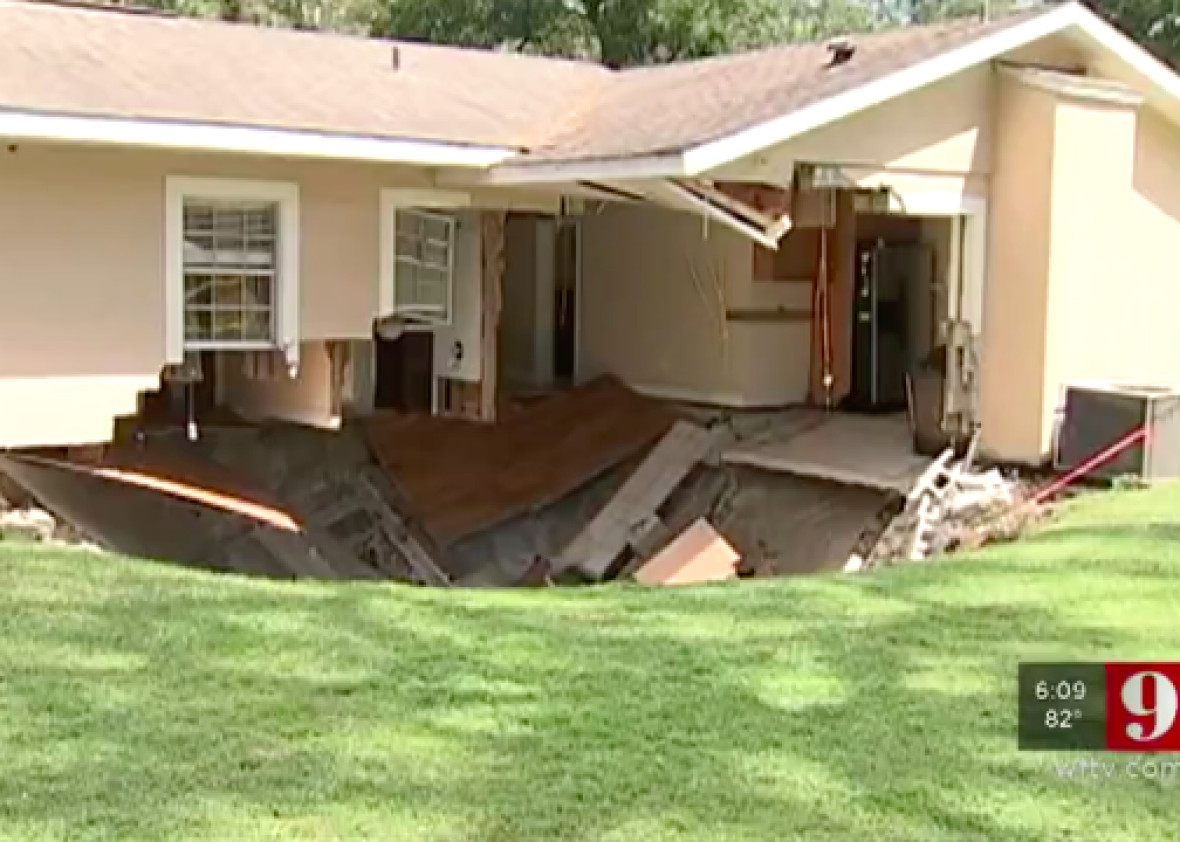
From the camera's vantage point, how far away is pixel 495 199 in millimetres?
14414

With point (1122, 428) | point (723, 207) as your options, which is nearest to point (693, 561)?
point (723, 207)

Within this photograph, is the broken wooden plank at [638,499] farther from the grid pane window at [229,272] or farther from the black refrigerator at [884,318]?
the grid pane window at [229,272]

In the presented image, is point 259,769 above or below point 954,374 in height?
below

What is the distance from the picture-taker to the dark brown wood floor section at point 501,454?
47.9ft

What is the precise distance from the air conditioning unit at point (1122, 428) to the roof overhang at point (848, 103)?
2973 millimetres

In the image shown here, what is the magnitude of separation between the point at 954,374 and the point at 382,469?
217 inches

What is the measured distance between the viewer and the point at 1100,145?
13.5 metres

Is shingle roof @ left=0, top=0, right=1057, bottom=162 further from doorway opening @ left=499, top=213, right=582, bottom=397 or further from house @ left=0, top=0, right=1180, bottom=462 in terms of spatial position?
doorway opening @ left=499, top=213, right=582, bottom=397

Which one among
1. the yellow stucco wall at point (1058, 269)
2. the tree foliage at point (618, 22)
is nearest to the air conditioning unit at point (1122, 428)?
the yellow stucco wall at point (1058, 269)

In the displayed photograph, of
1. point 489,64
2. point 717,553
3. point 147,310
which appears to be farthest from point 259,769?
point 489,64

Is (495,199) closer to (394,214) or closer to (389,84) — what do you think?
(394,214)

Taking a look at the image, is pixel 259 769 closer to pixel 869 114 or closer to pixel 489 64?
pixel 869 114

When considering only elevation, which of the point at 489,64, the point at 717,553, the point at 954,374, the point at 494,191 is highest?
the point at 489,64

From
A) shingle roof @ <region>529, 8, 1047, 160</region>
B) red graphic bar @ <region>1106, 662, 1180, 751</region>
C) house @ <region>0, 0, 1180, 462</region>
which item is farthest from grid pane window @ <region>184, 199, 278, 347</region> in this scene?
red graphic bar @ <region>1106, 662, 1180, 751</region>
